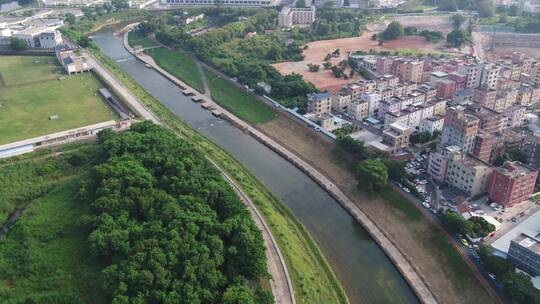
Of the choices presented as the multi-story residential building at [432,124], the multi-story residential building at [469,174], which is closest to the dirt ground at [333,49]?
the multi-story residential building at [432,124]

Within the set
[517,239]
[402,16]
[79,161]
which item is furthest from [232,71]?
[402,16]

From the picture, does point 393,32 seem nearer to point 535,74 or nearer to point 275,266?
point 535,74

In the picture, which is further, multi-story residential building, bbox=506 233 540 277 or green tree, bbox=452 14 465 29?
green tree, bbox=452 14 465 29

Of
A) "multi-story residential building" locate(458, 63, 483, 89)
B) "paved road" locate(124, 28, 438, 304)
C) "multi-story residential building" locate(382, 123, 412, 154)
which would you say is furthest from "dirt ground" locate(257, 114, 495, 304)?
"multi-story residential building" locate(458, 63, 483, 89)

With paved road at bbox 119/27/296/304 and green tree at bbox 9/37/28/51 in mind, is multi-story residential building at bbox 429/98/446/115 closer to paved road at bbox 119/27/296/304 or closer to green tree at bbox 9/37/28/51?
paved road at bbox 119/27/296/304

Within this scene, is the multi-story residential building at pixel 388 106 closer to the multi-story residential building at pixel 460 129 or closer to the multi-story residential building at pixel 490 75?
the multi-story residential building at pixel 460 129

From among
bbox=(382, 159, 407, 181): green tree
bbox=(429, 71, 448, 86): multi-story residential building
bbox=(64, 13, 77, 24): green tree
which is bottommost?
bbox=(382, 159, 407, 181): green tree
